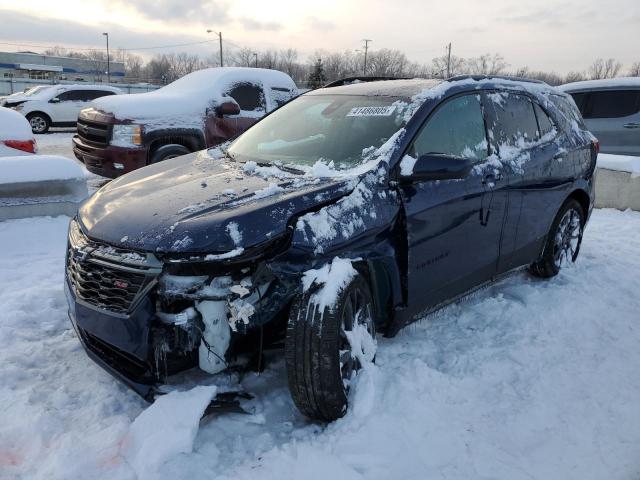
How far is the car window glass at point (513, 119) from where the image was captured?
13.3ft

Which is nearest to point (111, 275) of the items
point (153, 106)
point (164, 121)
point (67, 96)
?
point (164, 121)

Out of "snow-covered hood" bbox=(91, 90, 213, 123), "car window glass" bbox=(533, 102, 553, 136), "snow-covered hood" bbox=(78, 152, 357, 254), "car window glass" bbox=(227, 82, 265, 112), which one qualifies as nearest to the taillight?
"snow-covered hood" bbox=(91, 90, 213, 123)

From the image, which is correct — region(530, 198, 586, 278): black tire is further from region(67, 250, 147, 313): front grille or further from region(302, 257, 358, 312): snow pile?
region(67, 250, 147, 313): front grille

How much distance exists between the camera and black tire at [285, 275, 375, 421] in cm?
254

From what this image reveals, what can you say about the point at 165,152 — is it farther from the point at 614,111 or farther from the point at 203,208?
the point at 614,111

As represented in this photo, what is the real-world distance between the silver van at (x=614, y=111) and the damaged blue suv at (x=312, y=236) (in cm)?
666

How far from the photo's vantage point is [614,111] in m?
9.82

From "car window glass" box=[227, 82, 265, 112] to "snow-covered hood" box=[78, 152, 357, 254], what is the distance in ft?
18.9

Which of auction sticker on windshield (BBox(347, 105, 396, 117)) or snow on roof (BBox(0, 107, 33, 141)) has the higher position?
auction sticker on windshield (BBox(347, 105, 396, 117))

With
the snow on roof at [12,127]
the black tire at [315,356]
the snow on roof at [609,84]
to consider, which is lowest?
the black tire at [315,356]

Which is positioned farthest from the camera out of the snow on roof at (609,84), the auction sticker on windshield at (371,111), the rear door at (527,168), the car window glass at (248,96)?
the snow on roof at (609,84)

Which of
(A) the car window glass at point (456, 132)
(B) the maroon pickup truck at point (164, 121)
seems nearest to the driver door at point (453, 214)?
(A) the car window glass at point (456, 132)

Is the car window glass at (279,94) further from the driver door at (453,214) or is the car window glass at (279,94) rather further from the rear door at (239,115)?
the driver door at (453,214)

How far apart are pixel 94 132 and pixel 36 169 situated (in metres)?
2.04
